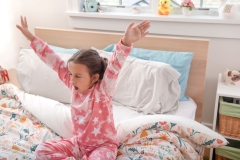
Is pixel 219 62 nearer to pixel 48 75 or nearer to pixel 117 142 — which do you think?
pixel 117 142

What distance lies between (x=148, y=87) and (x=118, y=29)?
676 mm

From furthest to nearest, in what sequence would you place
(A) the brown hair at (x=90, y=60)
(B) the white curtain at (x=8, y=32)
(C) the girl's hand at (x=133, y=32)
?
(B) the white curtain at (x=8, y=32), (A) the brown hair at (x=90, y=60), (C) the girl's hand at (x=133, y=32)

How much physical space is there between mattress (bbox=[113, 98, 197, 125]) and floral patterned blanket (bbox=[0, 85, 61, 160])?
14.2 inches

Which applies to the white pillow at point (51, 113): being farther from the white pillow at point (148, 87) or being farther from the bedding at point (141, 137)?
the white pillow at point (148, 87)

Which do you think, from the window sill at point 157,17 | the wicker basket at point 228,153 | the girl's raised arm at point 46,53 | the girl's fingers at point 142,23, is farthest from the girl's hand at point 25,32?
the wicker basket at point 228,153

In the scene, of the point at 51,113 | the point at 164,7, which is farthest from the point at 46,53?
the point at 164,7

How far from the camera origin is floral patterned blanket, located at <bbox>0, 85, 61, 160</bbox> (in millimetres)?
1203

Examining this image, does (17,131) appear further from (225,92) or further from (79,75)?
(225,92)

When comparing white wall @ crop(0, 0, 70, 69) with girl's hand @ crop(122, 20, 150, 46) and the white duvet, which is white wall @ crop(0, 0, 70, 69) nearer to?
the white duvet

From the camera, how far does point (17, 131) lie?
1.36 m

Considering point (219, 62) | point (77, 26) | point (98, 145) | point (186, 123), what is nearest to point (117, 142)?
point (98, 145)

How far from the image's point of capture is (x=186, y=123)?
4.12 feet

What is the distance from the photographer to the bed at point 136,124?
119 centimetres

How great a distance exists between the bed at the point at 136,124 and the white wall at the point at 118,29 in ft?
0.66
